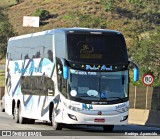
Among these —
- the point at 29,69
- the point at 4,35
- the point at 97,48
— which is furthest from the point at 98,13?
the point at 97,48

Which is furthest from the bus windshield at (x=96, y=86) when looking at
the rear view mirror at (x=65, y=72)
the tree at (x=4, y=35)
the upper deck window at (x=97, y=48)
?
the tree at (x=4, y=35)

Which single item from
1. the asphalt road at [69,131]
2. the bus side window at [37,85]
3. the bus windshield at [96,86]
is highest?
the bus windshield at [96,86]

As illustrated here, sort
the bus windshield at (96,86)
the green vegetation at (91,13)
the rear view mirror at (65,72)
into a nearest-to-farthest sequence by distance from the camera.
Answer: the rear view mirror at (65,72)
the bus windshield at (96,86)
the green vegetation at (91,13)

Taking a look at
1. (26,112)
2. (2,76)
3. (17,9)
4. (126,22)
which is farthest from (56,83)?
(17,9)

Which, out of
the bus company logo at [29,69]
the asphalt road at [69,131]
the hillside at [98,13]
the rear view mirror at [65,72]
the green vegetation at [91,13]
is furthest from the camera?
the hillside at [98,13]

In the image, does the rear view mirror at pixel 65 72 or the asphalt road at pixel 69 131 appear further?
the rear view mirror at pixel 65 72

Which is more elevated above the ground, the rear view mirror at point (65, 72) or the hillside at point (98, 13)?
the rear view mirror at point (65, 72)

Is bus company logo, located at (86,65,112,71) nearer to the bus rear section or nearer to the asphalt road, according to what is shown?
the bus rear section

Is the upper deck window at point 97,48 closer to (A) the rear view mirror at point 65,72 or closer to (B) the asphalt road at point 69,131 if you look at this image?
(A) the rear view mirror at point 65,72

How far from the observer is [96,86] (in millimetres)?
23312

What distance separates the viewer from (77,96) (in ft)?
75.9

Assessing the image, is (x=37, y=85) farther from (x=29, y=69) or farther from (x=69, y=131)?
(x=69, y=131)

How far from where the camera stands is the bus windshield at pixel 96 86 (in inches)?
914

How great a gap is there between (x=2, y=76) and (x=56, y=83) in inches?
2568
